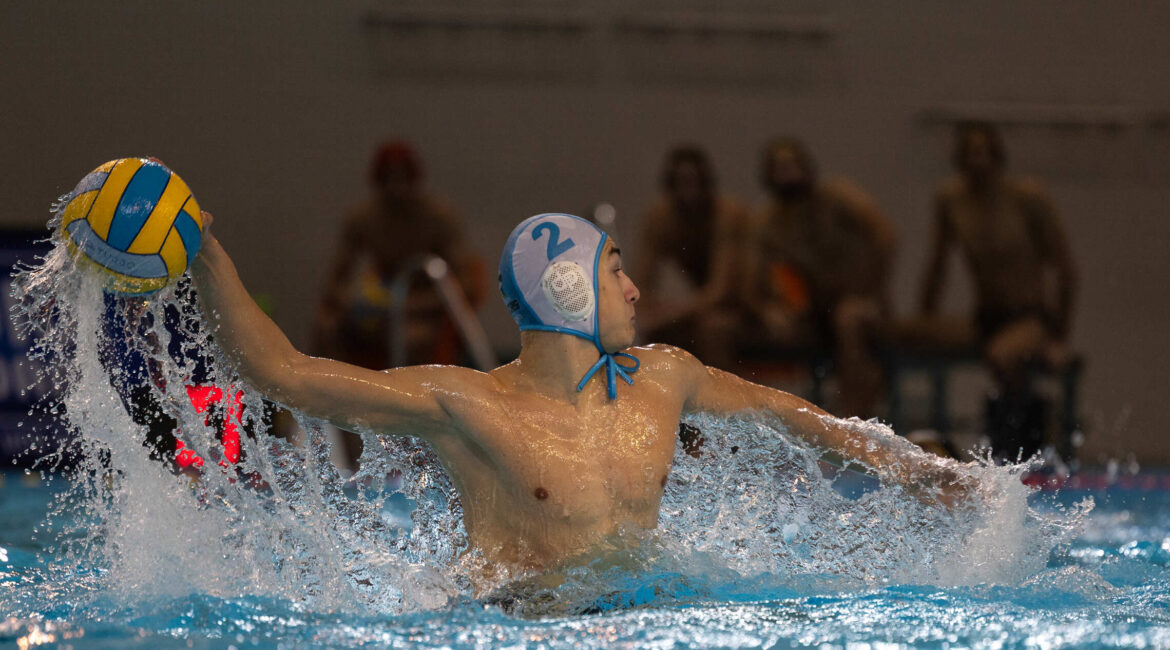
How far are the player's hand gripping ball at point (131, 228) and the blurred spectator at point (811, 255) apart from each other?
4616mm

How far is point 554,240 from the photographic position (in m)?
2.67

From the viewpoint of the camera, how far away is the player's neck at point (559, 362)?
2656mm

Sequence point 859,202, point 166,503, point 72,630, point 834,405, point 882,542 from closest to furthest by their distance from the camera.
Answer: point 72,630
point 166,503
point 882,542
point 834,405
point 859,202

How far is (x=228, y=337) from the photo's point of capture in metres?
2.41

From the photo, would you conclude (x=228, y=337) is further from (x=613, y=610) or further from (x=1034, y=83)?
(x=1034, y=83)

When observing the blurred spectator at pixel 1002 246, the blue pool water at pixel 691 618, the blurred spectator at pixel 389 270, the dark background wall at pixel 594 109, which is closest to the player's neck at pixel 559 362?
the blue pool water at pixel 691 618

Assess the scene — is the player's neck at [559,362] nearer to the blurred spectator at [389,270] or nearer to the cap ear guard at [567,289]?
the cap ear guard at [567,289]

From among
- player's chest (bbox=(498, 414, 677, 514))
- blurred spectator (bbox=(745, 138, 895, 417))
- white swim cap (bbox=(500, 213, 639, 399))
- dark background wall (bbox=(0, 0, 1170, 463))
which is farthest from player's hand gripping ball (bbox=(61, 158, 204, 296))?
dark background wall (bbox=(0, 0, 1170, 463))

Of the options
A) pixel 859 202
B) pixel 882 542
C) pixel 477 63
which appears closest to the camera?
pixel 882 542

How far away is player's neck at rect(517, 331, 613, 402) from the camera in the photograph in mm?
2656

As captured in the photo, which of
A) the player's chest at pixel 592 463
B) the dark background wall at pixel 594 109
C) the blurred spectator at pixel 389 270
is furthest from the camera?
the dark background wall at pixel 594 109

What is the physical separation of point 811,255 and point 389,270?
2.48 meters

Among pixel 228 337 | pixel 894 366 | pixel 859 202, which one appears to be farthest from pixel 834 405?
pixel 228 337

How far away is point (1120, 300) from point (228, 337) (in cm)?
829
